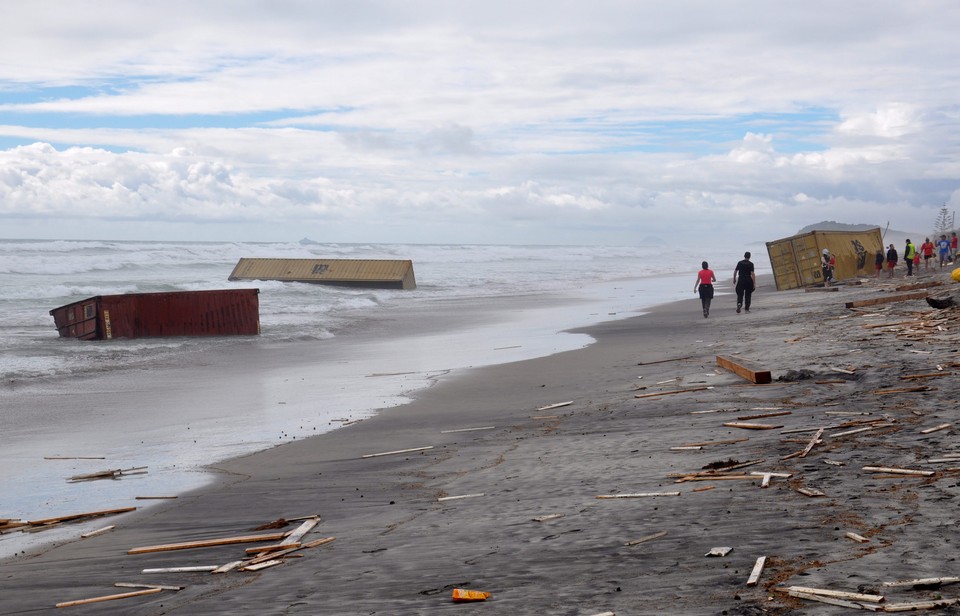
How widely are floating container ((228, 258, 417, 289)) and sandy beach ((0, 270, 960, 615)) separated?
40233 millimetres

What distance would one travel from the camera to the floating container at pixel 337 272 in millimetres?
53156

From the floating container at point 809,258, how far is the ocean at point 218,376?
4.18 metres

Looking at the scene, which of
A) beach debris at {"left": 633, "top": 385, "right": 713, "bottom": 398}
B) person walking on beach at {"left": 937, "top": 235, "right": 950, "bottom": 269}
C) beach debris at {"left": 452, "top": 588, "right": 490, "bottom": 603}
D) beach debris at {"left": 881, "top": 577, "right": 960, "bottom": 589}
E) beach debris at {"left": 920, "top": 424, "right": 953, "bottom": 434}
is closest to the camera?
beach debris at {"left": 881, "top": 577, "right": 960, "bottom": 589}

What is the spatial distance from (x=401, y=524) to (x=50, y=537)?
9.25 feet

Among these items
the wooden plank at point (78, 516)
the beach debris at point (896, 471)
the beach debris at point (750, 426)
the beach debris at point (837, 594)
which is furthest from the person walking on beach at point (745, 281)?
the beach debris at point (837, 594)

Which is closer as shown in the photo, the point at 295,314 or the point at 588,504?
the point at 588,504

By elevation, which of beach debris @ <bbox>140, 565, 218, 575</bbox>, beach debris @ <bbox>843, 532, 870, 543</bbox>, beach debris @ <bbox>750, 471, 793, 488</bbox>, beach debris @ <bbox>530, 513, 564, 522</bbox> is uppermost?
beach debris @ <bbox>843, 532, 870, 543</bbox>

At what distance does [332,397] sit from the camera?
47.9 ft

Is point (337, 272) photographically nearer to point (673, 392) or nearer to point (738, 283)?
point (738, 283)

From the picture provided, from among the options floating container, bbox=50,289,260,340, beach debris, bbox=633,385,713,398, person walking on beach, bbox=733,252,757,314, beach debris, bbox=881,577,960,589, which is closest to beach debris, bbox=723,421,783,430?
beach debris, bbox=633,385,713,398

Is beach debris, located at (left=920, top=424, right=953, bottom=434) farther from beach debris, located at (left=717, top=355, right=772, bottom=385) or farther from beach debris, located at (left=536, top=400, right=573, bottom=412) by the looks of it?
beach debris, located at (left=536, top=400, right=573, bottom=412)

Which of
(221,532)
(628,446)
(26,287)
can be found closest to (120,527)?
(221,532)

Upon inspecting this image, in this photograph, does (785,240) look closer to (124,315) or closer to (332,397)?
(124,315)

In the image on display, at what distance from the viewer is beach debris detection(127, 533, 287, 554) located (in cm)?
653
